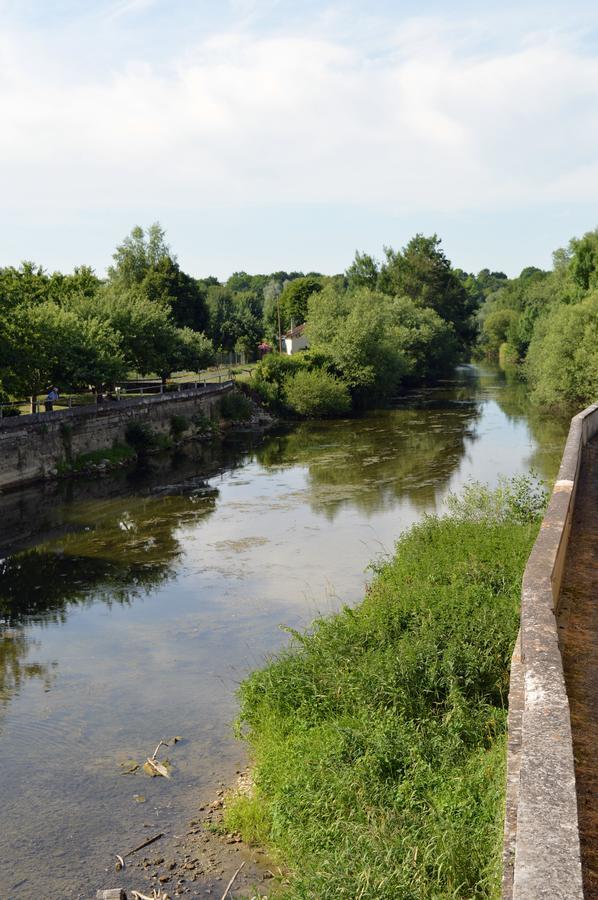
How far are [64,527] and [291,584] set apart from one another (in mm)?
10019

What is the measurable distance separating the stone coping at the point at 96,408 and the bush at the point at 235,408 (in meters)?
0.83

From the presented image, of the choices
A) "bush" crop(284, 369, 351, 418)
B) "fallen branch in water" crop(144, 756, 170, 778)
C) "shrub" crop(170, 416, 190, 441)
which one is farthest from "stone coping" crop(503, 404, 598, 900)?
"bush" crop(284, 369, 351, 418)

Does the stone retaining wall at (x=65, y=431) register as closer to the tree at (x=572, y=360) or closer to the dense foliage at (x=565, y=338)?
the tree at (x=572, y=360)

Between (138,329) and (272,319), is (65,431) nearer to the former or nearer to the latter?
(138,329)

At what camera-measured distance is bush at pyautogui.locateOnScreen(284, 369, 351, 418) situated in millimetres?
52481

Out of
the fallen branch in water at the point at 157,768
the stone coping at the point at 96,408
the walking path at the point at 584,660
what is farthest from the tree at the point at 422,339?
the fallen branch in water at the point at 157,768

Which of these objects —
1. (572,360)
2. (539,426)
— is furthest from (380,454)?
(572,360)

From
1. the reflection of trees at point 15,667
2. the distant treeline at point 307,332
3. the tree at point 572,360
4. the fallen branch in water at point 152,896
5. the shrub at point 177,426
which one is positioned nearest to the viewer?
the fallen branch in water at point 152,896

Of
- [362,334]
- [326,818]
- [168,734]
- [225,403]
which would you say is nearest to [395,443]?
[225,403]

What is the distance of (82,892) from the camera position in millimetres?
8031

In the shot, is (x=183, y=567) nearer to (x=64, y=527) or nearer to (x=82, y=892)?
(x=64, y=527)

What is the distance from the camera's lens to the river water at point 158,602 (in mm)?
9562

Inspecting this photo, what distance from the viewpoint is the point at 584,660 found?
745 centimetres

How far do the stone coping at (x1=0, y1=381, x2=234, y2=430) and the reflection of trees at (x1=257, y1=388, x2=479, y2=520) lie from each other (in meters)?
6.14
